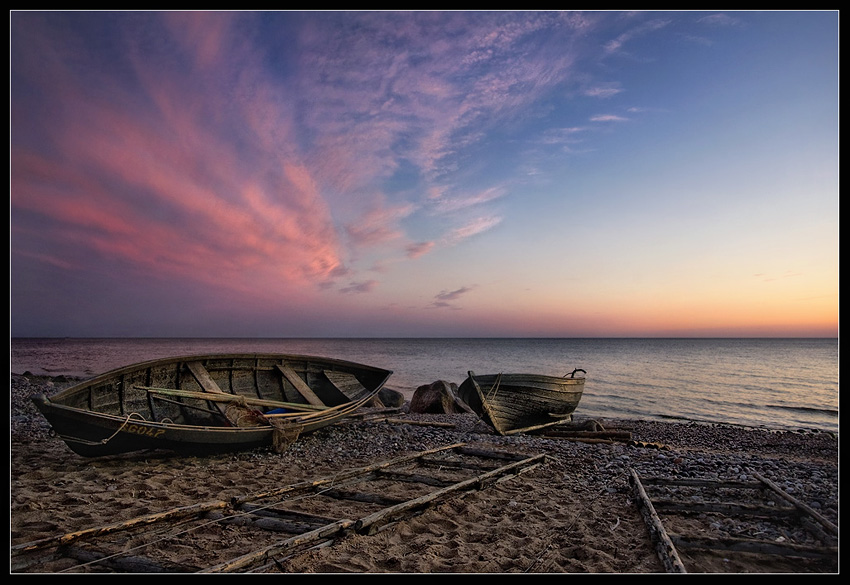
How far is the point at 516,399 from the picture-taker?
13.0 m

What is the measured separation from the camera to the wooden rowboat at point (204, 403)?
759cm

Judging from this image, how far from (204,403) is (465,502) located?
648cm

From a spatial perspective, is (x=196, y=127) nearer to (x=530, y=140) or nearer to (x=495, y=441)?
(x=530, y=140)

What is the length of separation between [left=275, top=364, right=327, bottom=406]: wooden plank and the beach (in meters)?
0.86

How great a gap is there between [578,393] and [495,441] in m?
4.73

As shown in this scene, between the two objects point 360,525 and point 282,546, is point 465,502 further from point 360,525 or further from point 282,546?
point 282,546

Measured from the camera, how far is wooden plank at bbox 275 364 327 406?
1168cm

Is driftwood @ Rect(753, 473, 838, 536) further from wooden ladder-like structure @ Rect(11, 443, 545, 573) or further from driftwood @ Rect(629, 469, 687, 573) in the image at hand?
wooden ladder-like structure @ Rect(11, 443, 545, 573)

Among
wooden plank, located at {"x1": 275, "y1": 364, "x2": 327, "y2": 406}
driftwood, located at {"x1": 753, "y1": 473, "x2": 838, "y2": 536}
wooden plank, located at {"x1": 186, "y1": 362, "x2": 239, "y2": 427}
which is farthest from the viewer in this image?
wooden plank, located at {"x1": 275, "y1": 364, "x2": 327, "y2": 406}

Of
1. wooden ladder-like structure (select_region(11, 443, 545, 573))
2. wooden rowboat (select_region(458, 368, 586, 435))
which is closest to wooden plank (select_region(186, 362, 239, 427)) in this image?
wooden ladder-like structure (select_region(11, 443, 545, 573))

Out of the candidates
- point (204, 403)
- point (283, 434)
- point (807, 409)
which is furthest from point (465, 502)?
point (807, 409)

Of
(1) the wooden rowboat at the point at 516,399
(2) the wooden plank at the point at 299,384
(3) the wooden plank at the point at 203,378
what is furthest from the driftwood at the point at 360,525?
(1) the wooden rowboat at the point at 516,399

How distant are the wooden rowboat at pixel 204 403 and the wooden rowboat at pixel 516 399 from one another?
290cm
